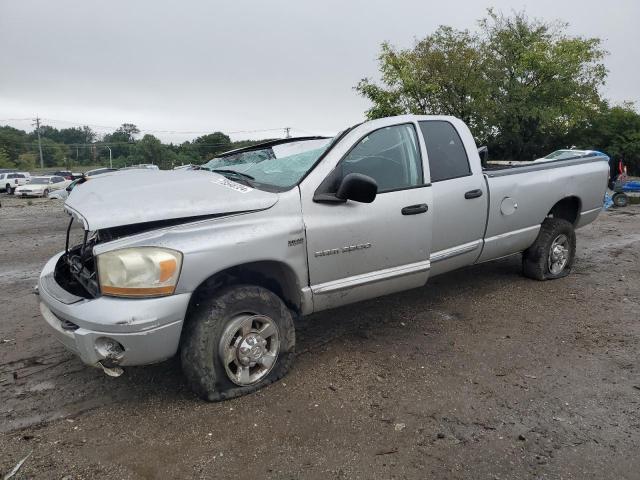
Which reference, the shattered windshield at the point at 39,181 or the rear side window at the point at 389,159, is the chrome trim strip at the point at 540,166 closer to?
the rear side window at the point at 389,159

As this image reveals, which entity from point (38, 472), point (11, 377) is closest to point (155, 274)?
point (38, 472)

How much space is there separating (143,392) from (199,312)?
A: 2.60ft

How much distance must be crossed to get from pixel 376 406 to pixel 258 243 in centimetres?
126

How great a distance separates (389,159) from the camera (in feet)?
12.9

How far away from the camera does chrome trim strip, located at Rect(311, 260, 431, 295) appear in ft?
11.5

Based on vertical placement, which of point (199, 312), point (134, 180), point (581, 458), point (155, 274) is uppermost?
point (134, 180)

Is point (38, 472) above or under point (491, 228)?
under

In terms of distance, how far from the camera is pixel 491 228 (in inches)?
185

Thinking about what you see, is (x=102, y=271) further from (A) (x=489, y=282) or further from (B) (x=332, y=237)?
(A) (x=489, y=282)

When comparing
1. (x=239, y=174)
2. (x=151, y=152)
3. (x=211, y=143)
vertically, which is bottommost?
(x=239, y=174)

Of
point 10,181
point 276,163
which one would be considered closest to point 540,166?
point 276,163

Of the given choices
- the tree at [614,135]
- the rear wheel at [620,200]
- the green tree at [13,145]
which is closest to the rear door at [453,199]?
the rear wheel at [620,200]

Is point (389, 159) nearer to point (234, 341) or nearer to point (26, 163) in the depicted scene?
point (234, 341)

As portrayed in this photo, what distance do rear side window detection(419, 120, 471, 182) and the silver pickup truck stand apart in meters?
0.01
